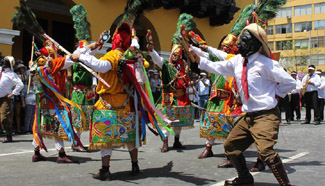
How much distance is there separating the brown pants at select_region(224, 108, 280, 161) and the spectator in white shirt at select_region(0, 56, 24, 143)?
19.6 ft

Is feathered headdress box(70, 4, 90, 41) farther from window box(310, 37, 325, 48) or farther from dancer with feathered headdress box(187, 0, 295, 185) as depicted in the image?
window box(310, 37, 325, 48)

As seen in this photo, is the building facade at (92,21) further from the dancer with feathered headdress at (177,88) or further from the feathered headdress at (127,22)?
the feathered headdress at (127,22)

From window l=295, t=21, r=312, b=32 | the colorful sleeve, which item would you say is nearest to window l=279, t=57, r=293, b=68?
window l=295, t=21, r=312, b=32

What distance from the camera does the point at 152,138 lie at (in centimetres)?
896

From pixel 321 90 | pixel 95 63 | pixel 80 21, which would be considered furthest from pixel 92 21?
pixel 95 63

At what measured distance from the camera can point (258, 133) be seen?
3.94 m

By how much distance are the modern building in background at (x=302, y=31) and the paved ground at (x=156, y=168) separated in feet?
167

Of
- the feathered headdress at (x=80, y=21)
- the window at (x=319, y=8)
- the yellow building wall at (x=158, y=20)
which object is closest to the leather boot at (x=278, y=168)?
the feathered headdress at (x=80, y=21)

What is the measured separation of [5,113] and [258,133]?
638cm

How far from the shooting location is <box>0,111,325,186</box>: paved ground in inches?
184

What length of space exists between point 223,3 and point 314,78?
603cm

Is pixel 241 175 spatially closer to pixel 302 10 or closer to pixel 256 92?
pixel 256 92

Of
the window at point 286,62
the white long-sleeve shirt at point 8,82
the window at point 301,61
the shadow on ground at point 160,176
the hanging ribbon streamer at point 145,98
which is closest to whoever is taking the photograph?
the shadow on ground at point 160,176

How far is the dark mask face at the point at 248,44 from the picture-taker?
13.6ft
